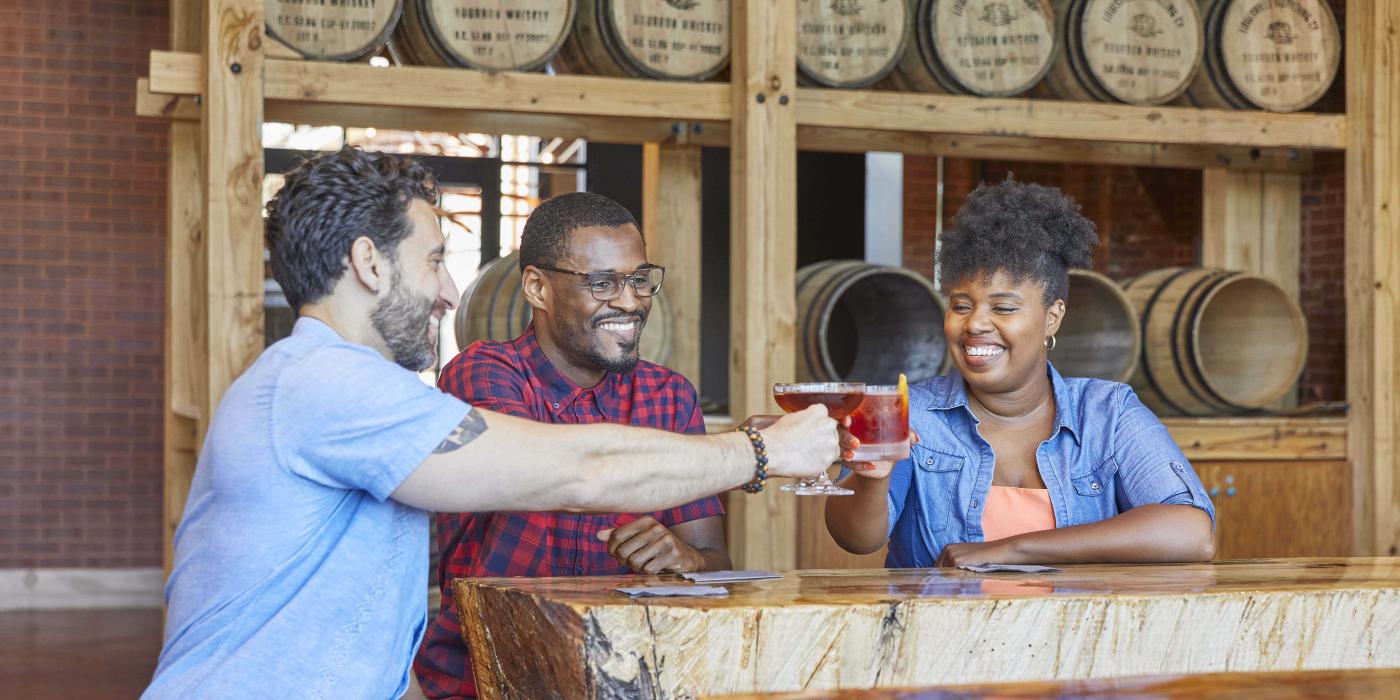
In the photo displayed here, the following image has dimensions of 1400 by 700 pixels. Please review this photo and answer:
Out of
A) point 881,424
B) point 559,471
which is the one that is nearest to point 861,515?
point 881,424

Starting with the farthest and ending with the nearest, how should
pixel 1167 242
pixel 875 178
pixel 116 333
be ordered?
1. pixel 1167 242
2. pixel 875 178
3. pixel 116 333

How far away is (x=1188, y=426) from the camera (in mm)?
3965

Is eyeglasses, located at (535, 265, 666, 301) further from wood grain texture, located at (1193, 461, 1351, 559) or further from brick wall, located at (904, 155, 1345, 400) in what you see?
brick wall, located at (904, 155, 1345, 400)

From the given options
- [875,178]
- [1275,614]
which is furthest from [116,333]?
[1275,614]

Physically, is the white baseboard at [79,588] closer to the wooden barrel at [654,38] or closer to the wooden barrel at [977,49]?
the wooden barrel at [654,38]

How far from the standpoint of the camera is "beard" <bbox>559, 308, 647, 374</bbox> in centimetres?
240

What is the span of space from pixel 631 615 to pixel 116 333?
644 centimetres

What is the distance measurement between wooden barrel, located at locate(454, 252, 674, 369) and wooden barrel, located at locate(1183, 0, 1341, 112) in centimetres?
170

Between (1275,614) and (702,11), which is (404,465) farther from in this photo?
(702,11)

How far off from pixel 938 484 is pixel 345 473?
3.88ft

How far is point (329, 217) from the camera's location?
1799 mm

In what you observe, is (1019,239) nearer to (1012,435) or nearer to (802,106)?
(1012,435)

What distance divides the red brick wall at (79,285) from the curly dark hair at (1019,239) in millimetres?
5739

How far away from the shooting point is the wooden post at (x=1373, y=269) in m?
3.97
